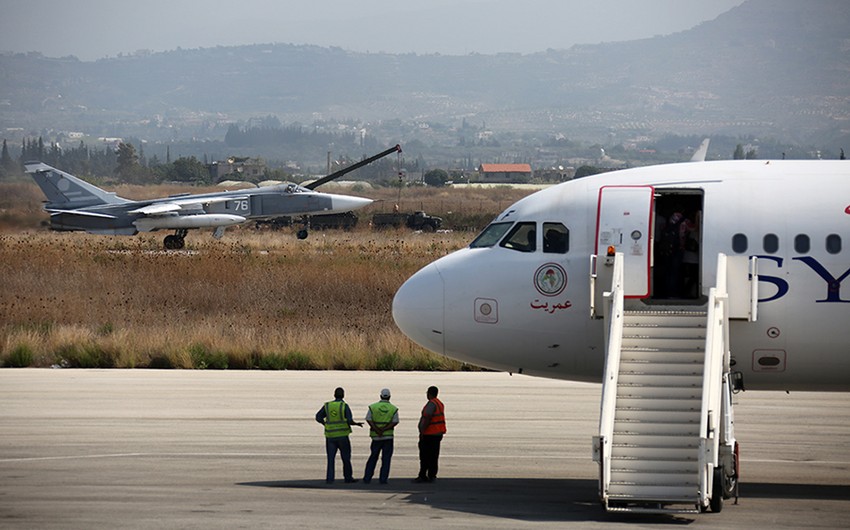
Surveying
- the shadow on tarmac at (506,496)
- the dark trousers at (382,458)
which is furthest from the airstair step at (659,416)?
the dark trousers at (382,458)

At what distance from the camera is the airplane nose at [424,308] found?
20.0 metres

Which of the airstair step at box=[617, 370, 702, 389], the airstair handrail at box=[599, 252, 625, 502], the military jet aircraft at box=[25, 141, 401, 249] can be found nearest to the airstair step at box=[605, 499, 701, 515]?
the airstair handrail at box=[599, 252, 625, 502]

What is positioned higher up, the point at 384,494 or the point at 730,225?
the point at 730,225

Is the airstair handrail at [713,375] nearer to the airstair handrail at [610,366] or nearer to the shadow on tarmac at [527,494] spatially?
the shadow on tarmac at [527,494]

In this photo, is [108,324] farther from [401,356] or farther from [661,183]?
[661,183]

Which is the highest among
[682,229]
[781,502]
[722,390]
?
[682,229]

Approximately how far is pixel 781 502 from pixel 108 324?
25.8m

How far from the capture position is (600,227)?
19188 millimetres

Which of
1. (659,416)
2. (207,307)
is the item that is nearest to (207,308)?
(207,307)

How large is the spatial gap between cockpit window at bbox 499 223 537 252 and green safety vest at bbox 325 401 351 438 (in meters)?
3.60

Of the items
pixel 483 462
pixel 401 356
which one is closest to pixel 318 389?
pixel 401 356

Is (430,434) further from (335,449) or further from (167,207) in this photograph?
(167,207)

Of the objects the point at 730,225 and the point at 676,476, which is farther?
the point at 730,225

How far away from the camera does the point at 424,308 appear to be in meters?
20.1
